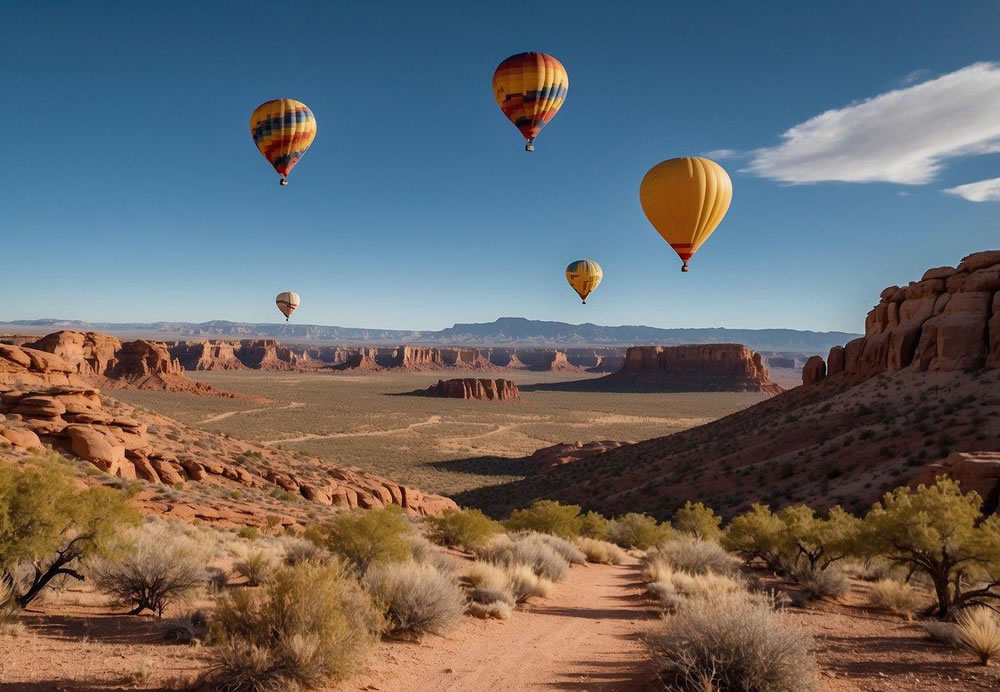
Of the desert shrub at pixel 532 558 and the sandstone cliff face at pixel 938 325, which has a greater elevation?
the sandstone cliff face at pixel 938 325

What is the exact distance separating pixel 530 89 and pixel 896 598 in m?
Result: 25.8

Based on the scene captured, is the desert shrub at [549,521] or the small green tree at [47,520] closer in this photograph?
the small green tree at [47,520]

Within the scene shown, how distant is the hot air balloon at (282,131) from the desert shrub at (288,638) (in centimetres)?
3396

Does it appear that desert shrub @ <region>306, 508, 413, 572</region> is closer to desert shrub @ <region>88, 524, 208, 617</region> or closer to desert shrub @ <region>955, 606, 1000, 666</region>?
desert shrub @ <region>88, 524, 208, 617</region>

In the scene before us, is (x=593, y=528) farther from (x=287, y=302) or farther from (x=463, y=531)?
(x=287, y=302)

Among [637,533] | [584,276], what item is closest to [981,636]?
[637,533]

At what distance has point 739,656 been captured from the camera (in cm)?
652

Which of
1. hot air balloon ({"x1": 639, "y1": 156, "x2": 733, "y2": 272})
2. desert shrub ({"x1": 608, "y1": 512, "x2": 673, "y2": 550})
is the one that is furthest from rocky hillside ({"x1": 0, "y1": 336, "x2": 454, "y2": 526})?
hot air balloon ({"x1": 639, "y1": 156, "x2": 733, "y2": 272})

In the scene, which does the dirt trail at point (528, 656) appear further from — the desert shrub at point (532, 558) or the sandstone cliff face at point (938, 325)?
the sandstone cliff face at point (938, 325)

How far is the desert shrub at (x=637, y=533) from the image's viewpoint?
71.8ft

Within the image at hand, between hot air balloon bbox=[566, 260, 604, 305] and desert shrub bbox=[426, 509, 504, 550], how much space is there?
34119mm

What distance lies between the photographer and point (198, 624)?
815 cm

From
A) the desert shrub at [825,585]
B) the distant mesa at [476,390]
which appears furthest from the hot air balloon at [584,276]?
the distant mesa at [476,390]

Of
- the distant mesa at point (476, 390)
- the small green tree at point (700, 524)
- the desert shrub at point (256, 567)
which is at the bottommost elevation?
the distant mesa at point (476, 390)
